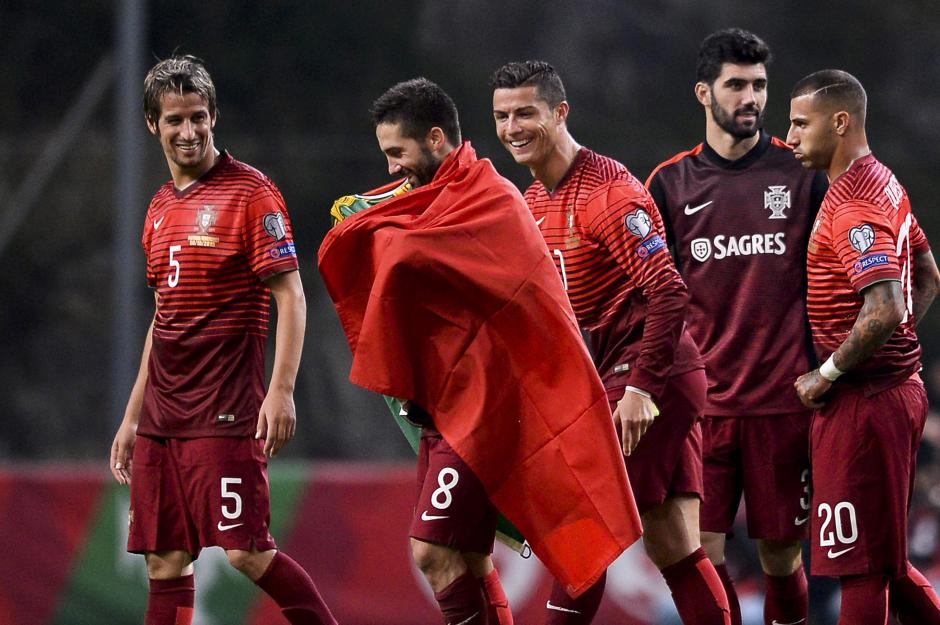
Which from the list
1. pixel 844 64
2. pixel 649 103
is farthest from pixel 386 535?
pixel 844 64

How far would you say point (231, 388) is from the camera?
567cm

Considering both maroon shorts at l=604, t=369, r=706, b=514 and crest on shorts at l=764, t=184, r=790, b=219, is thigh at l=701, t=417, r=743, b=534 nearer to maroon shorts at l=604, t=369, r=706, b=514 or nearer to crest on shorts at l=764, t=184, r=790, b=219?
maroon shorts at l=604, t=369, r=706, b=514

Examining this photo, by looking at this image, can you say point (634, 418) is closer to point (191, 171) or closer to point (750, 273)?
point (750, 273)

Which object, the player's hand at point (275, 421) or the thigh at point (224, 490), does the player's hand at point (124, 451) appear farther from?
the player's hand at point (275, 421)

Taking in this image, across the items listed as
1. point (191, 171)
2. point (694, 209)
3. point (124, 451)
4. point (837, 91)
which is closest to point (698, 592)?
point (694, 209)

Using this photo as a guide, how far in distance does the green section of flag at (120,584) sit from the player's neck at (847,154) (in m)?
3.97

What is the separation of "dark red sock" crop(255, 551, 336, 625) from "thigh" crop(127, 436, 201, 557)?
0.28 m

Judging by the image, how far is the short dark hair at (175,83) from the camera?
5.64 m

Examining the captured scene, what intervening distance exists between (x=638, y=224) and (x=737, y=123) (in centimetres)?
104

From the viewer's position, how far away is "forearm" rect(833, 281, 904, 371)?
17.1 ft

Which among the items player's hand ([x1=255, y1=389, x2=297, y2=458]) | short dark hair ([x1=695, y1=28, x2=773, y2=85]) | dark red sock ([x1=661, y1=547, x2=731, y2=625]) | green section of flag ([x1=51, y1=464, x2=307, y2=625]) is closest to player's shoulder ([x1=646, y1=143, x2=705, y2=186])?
short dark hair ([x1=695, y1=28, x2=773, y2=85])

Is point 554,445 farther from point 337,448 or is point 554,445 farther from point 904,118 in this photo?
point 904,118

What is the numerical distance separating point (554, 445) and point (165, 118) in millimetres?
1834

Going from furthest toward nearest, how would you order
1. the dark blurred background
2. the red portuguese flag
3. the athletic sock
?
the dark blurred background, the athletic sock, the red portuguese flag
